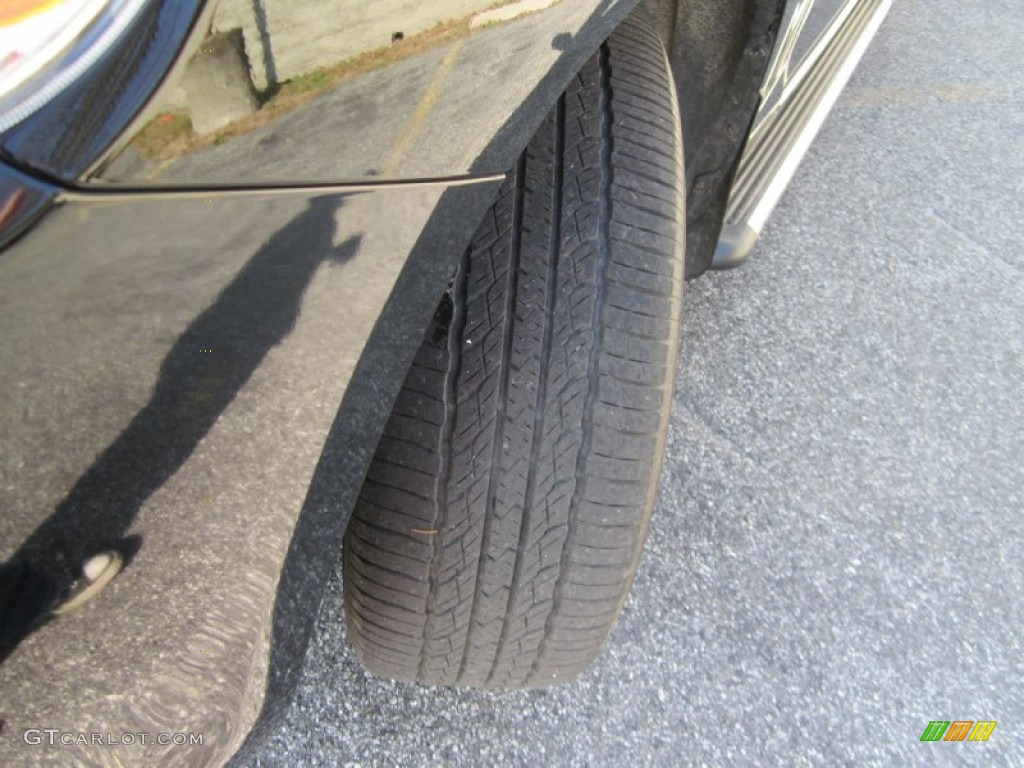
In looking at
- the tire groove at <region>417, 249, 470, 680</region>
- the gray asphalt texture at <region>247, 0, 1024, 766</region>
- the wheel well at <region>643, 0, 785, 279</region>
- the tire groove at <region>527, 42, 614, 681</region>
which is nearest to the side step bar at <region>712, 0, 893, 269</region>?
the wheel well at <region>643, 0, 785, 279</region>

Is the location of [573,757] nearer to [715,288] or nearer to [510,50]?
[510,50]

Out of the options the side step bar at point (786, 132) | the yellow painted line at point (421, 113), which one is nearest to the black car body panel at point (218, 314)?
the yellow painted line at point (421, 113)

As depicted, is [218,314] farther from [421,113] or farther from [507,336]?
[507,336]

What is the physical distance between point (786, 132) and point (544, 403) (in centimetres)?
184

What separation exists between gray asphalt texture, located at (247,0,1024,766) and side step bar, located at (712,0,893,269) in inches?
13.8

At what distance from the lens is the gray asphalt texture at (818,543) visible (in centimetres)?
155

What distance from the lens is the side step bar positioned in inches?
85.0

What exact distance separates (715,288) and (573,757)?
5.05ft

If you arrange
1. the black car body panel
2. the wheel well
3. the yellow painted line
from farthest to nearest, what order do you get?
the wheel well
the yellow painted line
the black car body panel

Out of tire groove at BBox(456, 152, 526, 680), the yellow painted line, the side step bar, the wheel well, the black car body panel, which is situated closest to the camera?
the black car body panel

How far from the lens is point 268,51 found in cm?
74

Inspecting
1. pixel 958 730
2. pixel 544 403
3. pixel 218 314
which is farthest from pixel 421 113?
pixel 958 730

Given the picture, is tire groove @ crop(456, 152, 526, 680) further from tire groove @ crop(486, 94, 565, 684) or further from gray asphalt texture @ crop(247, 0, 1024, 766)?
gray asphalt texture @ crop(247, 0, 1024, 766)

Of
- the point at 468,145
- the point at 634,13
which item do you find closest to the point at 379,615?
the point at 468,145
